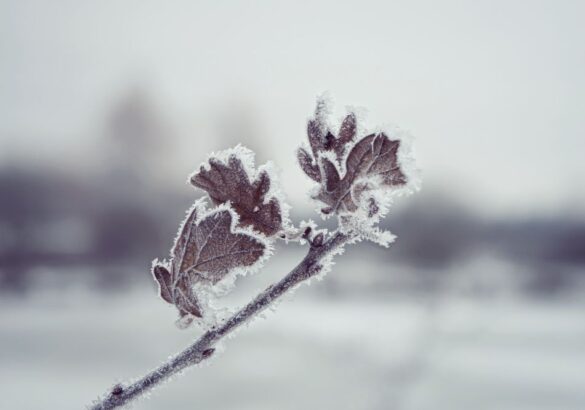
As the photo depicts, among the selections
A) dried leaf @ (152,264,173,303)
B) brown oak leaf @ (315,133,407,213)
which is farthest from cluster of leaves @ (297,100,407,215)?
dried leaf @ (152,264,173,303)

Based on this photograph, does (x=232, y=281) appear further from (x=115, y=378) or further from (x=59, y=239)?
(x=59, y=239)

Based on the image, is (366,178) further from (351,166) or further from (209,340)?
(209,340)

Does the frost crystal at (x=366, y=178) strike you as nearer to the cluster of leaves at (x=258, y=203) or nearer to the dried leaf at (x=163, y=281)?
the cluster of leaves at (x=258, y=203)

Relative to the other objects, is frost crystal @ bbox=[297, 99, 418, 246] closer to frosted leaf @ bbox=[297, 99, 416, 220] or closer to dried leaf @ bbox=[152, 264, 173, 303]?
frosted leaf @ bbox=[297, 99, 416, 220]

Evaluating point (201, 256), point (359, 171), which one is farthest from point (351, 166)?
point (201, 256)

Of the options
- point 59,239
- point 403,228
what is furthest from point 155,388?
point 403,228
